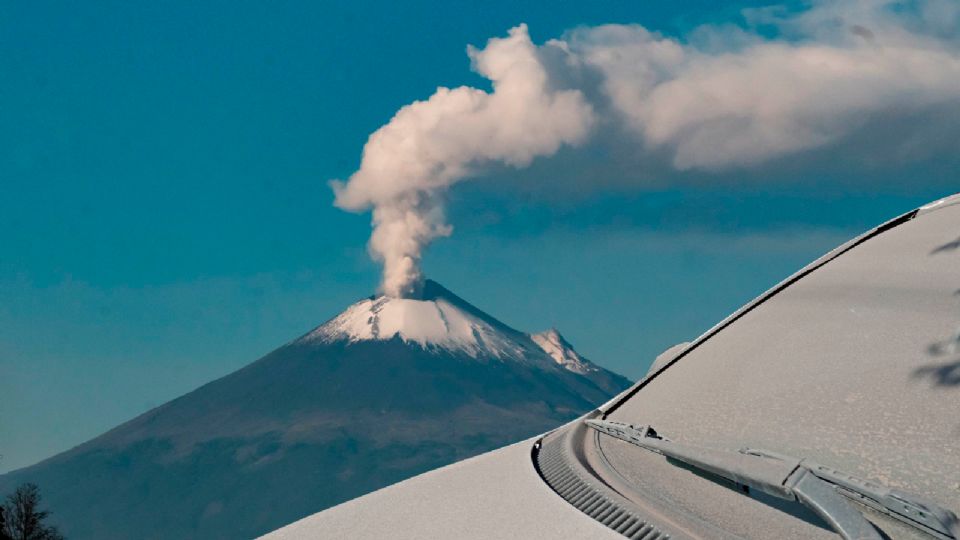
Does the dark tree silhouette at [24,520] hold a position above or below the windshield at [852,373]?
above

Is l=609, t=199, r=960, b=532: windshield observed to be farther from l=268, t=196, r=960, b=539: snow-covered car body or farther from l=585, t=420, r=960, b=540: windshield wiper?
l=585, t=420, r=960, b=540: windshield wiper

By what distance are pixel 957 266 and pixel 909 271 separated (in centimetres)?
38

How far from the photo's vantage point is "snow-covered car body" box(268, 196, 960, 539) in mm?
5223

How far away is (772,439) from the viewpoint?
238 inches

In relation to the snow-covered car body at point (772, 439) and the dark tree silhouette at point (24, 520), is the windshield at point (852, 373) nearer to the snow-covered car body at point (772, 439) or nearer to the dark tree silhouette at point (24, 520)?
the snow-covered car body at point (772, 439)

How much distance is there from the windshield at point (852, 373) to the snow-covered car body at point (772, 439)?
13mm

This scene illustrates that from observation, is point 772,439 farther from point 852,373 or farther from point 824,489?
point 824,489

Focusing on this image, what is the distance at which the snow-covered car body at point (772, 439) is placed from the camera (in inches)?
206

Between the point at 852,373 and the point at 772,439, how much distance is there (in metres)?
0.72

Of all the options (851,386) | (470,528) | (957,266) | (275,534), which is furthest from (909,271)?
(275,534)

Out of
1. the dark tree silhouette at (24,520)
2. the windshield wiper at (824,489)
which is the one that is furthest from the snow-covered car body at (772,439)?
the dark tree silhouette at (24,520)

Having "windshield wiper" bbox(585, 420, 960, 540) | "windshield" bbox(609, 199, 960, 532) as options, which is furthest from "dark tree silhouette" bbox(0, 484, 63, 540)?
"windshield wiper" bbox(585, 420, 960, 540)

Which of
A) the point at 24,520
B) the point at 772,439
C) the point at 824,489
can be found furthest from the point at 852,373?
the point at 24,520

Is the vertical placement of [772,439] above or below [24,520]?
below
